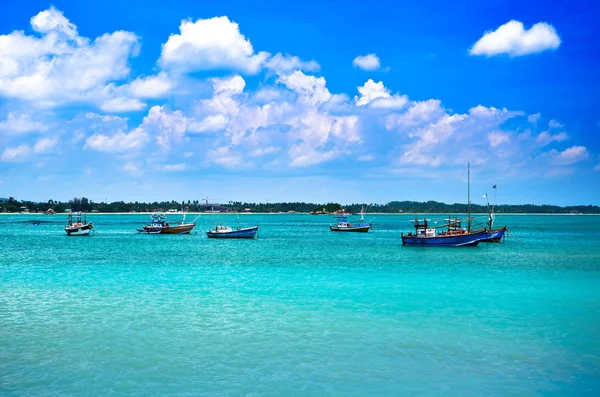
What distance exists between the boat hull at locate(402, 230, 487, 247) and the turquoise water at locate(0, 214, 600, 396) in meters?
25.0

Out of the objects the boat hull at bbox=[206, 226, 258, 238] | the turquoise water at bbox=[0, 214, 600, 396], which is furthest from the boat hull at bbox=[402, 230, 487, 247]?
the boat hull at bbox=[206, 226, 258, 238]

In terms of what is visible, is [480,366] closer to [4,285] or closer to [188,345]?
[188,345]

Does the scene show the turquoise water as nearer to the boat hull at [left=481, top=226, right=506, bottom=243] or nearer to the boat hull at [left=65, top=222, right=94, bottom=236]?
the boat hull at [left=481, top=226, right=506, bottom=243]

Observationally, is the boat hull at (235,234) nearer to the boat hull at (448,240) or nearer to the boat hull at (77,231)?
the boat hull at (77,231)

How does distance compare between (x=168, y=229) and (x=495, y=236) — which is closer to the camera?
(x=495, y=236)

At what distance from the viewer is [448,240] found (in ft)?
199

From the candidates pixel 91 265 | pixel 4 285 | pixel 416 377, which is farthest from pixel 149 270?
pixel 416 377

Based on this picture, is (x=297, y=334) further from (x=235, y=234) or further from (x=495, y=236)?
(x=235, y=234)

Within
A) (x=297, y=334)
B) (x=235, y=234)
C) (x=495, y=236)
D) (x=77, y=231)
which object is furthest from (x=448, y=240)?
(x=77, y=231)

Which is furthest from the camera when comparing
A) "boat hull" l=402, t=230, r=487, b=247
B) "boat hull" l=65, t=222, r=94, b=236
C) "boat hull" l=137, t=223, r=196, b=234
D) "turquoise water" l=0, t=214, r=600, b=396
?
"boat hull" l=137, t=223, r=196, b=234

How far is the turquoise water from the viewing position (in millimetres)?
13648

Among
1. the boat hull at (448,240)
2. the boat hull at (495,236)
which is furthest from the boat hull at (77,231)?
the boat hull at (495,236)

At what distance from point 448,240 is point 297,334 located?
4531cm

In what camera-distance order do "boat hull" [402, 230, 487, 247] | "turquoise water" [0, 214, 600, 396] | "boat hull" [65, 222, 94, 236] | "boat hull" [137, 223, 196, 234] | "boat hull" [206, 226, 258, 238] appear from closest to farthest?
"turquoise water" [0, 214, 600, 396] → "boat hull" [402, 230, 487, 247] → "boat hull" [206, 226, 258, 238] → "boat hull" [65, 222, 94, 236] → "boat hull" [137, 223, 196, 234]
